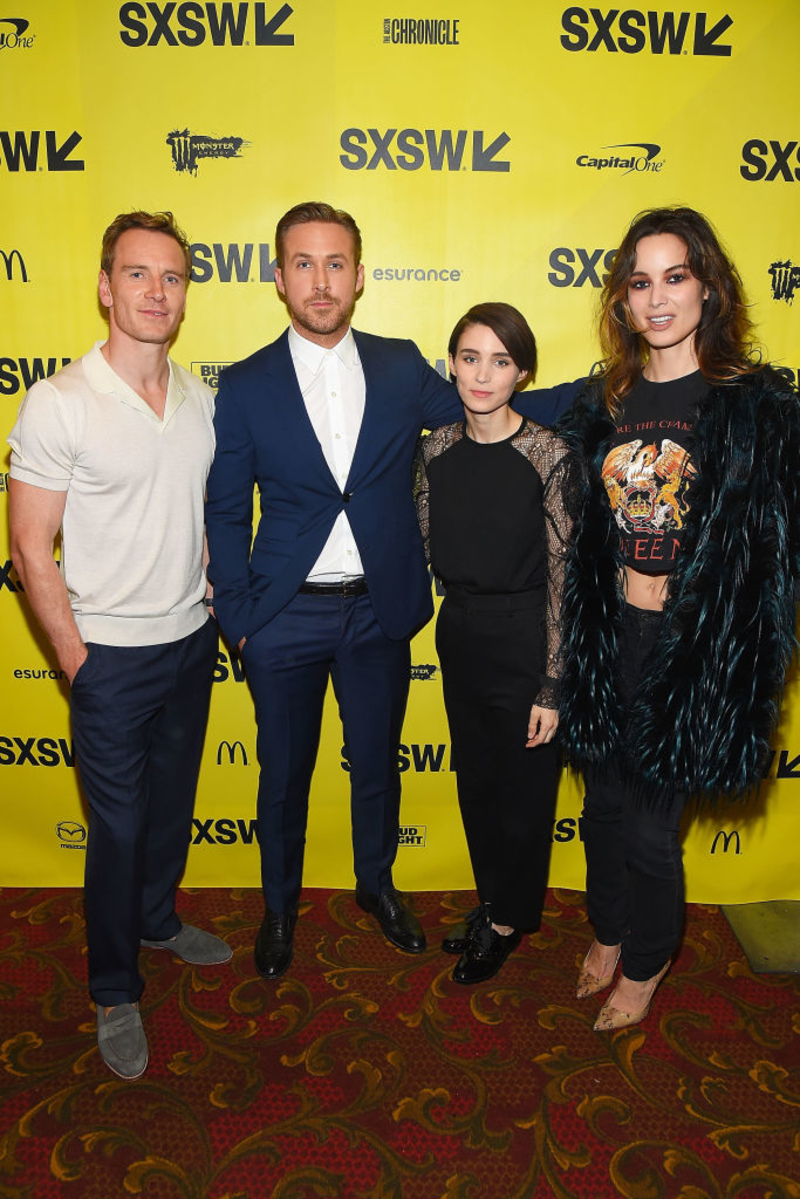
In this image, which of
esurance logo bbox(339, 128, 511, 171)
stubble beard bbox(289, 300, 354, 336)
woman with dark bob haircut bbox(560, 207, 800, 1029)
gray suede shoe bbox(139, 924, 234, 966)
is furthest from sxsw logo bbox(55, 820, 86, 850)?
esurance logo bbox(339, 128, 511, 171)

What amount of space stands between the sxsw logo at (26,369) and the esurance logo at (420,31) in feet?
4.88

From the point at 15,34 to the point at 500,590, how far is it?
2.32 meters

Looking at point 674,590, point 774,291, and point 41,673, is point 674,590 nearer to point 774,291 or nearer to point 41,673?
point 774,291

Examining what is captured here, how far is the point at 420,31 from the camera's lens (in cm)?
260

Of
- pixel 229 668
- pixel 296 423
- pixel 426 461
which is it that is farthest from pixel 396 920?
pixel 296 423

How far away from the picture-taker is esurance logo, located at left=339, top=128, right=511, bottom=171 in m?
2.67

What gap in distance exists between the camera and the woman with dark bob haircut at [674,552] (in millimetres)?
2027

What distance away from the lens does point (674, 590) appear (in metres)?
2.11

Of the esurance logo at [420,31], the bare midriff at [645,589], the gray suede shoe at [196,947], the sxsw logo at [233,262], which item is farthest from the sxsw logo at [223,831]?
the esurance logo at [420,31]

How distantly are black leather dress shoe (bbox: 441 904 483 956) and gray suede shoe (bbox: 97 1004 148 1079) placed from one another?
99 centimetres

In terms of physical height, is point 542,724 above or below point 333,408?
below

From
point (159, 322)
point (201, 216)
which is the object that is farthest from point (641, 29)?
point (159, 322)

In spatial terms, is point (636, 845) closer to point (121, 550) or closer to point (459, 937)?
point (459, 937)

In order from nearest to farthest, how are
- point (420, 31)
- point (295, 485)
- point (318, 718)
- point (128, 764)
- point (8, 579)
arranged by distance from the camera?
1. point (128, 764)
2. point (295, 485)
3. point (420, 31)
4. point (318, 718)
5. point (8, 579)
